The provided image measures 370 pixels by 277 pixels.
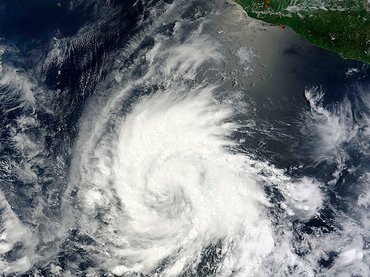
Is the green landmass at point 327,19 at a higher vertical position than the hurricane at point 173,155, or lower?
higher

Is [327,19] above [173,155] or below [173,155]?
above

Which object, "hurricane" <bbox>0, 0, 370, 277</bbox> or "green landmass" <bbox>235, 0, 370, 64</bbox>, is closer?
"green landmass" <bbox>235, 0, 370, 64</bbox>

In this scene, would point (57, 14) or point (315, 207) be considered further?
point (57, 14)

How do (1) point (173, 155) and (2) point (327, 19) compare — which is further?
(1) point (173, 155)

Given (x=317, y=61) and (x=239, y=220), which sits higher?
(x=317, y=61)

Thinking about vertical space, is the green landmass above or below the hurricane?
above

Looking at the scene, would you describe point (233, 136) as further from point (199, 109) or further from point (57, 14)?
point (57, 14)

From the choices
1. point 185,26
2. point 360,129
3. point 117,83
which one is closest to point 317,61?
point 360,129

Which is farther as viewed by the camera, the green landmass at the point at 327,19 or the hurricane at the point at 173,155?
the hurricane at the point at 173,155
